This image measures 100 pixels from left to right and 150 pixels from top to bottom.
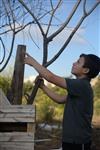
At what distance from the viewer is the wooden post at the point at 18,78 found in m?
3.87

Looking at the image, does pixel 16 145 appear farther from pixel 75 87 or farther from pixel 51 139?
pixel 51 139

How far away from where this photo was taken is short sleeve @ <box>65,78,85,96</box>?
320 centimetres

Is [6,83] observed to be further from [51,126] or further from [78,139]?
[78,139]

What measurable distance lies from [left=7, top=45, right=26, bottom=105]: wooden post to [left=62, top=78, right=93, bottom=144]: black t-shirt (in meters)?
0.78

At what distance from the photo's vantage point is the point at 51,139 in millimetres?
8016

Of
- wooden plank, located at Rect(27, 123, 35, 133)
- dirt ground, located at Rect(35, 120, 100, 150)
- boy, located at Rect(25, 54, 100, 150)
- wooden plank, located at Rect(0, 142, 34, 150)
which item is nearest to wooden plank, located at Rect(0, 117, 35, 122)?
wooden plank, located at Rect(27, 123, 35, 133)

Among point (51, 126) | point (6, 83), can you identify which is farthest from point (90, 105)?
point (51, 126)

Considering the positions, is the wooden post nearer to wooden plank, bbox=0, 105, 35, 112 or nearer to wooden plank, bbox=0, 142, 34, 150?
wooden plank, bbox=0, 105, 35, 112

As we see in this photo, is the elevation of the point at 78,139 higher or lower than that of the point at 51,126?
higher

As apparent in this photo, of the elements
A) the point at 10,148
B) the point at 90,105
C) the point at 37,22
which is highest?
the point at 37,22

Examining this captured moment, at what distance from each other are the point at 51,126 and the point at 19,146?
5.99 m

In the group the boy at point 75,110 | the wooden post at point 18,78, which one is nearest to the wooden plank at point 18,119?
the boy at point 75,110

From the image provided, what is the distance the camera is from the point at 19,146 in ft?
11.2

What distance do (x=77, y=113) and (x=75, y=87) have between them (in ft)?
0.58
